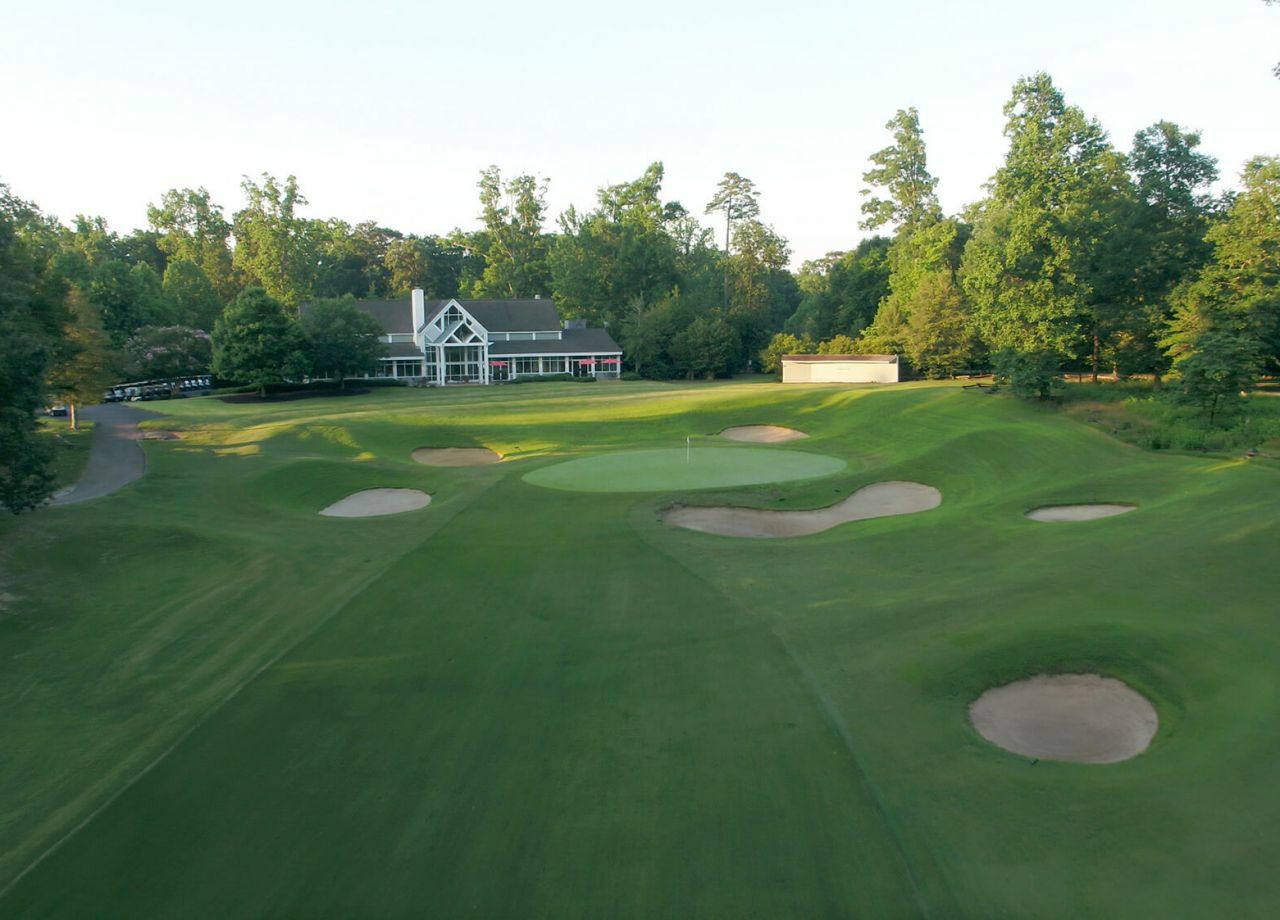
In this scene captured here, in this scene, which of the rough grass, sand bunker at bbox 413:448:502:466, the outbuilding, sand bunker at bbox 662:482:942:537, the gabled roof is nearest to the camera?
sand bunker at bbox 662:482:942:537

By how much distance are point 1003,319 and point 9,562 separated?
140 feet

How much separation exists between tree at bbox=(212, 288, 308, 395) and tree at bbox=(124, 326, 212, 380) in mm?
8947

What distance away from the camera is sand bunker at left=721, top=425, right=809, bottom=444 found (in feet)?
150

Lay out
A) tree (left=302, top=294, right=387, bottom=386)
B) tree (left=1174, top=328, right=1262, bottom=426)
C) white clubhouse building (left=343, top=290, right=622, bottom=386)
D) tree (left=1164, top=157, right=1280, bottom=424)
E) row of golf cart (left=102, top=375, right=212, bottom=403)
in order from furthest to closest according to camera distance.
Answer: white clubhouse building (left=343, top=290, right=622, bottom=386) < tree (left=302, top=294, right=387, bottom=386) < row of golf cart (left=102, top=375, right=212, bottom=403) < tree (left=1164, top=157, right=1280, bottom=424) < tree (left=1174, top=328, right=1262, bottom=426)

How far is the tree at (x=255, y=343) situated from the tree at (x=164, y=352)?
895 cm

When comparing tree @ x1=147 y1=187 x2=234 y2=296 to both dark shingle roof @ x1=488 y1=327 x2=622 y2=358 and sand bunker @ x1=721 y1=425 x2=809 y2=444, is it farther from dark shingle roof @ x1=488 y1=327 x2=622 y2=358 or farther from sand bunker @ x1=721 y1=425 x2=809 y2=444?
sand bunker @ x1=721 y1=425 x2=809 y2=444

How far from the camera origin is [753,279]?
105438 millimetres

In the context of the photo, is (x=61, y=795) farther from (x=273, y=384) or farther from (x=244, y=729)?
(x=273, y=384)

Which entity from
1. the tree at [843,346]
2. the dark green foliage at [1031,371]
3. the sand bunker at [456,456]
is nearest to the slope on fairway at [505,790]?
the sand bunker at [456,456]

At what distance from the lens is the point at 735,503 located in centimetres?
2647

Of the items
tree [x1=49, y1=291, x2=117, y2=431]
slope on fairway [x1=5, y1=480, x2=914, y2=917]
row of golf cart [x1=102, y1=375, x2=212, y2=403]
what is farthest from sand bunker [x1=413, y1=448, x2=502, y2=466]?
row of golf cart [x1=102, y1=375, x2=212, y2=403]

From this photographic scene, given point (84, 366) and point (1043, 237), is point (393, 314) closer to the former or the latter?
point (84, 366)

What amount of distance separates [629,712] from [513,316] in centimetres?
8311

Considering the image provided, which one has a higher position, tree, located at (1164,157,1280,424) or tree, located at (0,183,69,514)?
tree, located at (1164,157,1280,424)
